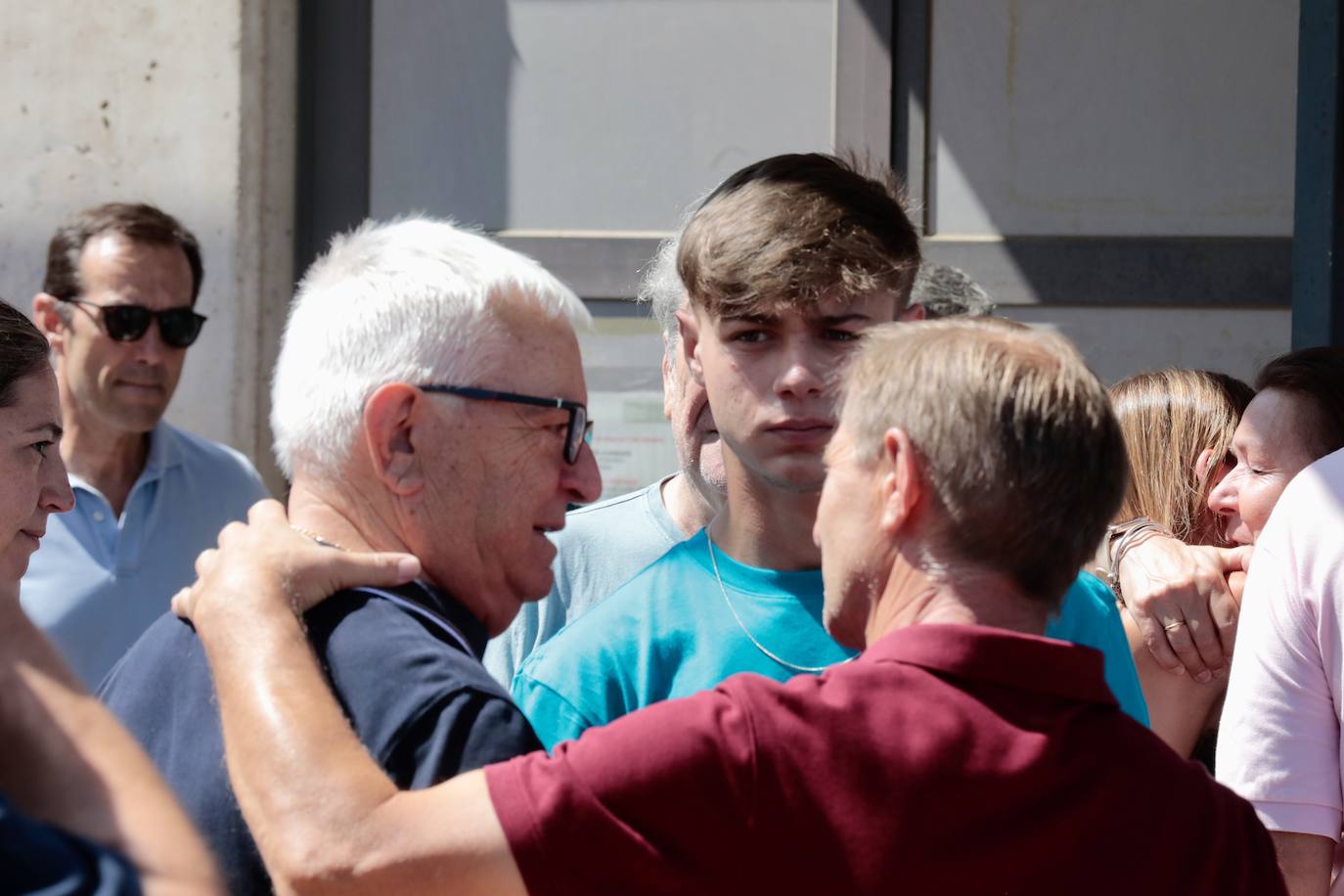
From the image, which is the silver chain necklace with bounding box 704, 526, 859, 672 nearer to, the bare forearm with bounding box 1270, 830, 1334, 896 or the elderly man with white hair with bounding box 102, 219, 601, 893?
the elderly man with white hair with bounding box 102, 219, 601, 893

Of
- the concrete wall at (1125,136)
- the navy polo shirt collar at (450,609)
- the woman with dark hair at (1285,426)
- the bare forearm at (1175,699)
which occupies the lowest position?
the bare forearm at (1175,699)

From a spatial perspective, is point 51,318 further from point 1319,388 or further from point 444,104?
point 1319,388

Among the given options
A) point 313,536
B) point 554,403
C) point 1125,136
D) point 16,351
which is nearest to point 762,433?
point 554,403

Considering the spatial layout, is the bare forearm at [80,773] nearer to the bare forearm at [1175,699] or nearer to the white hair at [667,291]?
the white hair at [667,291]

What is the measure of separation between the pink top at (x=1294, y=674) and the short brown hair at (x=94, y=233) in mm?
2937

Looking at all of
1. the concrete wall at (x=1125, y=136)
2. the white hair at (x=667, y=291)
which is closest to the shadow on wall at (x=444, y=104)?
the concrete wall at (x=1125, y=136)

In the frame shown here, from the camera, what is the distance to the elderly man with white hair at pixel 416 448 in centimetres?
158

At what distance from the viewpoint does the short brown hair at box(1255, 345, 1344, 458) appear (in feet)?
8.39

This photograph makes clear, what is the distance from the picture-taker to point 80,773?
922 mm

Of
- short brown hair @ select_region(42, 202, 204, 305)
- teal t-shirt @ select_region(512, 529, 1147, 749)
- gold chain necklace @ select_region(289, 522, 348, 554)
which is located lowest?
teal t-shirt @ select_region(512, 529, 1147, 749)

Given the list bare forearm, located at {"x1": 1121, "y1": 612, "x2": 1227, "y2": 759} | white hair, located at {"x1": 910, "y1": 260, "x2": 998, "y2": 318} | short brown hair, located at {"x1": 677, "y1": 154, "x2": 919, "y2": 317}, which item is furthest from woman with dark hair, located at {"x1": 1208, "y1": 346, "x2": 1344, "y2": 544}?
short brown hair, located at {"x1": 677, "y1": 154, "x2": 919, "y2": 317}

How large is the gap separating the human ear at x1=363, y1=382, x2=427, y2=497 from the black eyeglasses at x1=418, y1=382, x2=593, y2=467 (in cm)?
3

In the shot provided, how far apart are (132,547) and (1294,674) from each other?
9.08 feet

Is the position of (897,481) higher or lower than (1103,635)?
higher
